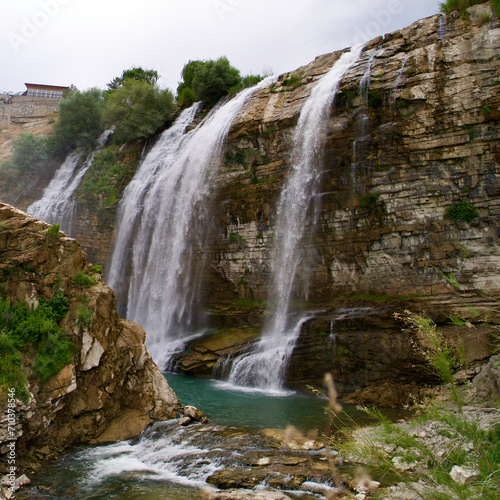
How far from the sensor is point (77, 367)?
865 cm

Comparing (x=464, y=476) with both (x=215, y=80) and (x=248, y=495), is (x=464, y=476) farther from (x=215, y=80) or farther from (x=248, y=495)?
(x=215, y=80)

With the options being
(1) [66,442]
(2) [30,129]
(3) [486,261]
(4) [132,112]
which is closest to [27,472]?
(1) [66,442]

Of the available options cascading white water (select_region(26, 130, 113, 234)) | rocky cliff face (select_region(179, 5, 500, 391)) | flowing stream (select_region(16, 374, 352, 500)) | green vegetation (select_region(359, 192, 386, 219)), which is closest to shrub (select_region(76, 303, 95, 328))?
flowing stream (select_region(16, 374, 352, 500))

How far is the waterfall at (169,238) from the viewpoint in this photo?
67.1 ft

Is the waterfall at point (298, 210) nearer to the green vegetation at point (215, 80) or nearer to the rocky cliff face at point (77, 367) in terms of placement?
the rocky cliff face at point (77, 367)

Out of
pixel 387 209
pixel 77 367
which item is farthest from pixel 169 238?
pixel 77 367

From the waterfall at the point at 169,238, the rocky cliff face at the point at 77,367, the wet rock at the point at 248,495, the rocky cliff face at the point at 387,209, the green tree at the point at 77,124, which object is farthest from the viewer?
the green tree at the point at 77,124

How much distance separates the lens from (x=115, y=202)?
25609mm

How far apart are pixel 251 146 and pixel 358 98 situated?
5459 mm

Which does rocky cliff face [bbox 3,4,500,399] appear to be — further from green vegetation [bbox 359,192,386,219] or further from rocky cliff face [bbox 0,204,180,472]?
rocky cliff face [bbox 0,204,180,472]

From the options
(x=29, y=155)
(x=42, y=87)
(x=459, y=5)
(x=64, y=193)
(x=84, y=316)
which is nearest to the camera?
(x=84, y=316)

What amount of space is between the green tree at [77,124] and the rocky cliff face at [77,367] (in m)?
25.6

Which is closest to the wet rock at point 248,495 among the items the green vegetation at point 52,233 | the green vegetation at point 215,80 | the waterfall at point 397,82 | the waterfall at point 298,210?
the green vegetation at point 52,233

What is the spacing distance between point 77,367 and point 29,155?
1145 inches
